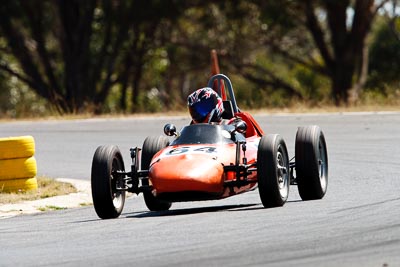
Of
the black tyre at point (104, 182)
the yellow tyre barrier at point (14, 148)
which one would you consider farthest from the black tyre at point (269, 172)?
the yellow tyre barrier at point (14, 148)

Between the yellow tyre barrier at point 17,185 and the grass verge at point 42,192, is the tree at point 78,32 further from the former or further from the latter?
the yellow tyre barrier at point 17,185

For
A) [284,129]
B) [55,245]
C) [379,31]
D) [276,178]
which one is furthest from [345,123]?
[379,31]

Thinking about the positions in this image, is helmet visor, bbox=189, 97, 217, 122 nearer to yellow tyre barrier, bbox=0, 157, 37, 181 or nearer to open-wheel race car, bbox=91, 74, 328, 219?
open-wheel race car, bbox=91, 74, 328, 219

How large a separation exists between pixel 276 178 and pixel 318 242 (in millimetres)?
3228

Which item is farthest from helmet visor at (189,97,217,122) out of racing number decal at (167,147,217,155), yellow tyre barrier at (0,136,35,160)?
yellow tyre barrier at (0,136,35,160)

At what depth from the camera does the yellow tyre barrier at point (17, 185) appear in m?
16.8

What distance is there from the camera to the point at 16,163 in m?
16.7

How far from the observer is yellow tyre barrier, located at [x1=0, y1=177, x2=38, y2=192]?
55.0 ft

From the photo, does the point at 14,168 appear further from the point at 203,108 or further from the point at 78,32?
the point at 78,32

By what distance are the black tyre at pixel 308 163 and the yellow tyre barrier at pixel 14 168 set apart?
15.4ft

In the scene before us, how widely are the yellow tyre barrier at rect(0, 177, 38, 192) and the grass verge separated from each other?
0.26ft

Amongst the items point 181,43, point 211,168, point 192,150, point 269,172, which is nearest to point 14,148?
point 192,150

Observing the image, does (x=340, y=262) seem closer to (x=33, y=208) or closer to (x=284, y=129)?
(x=33, y=208)

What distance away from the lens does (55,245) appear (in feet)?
34.7
